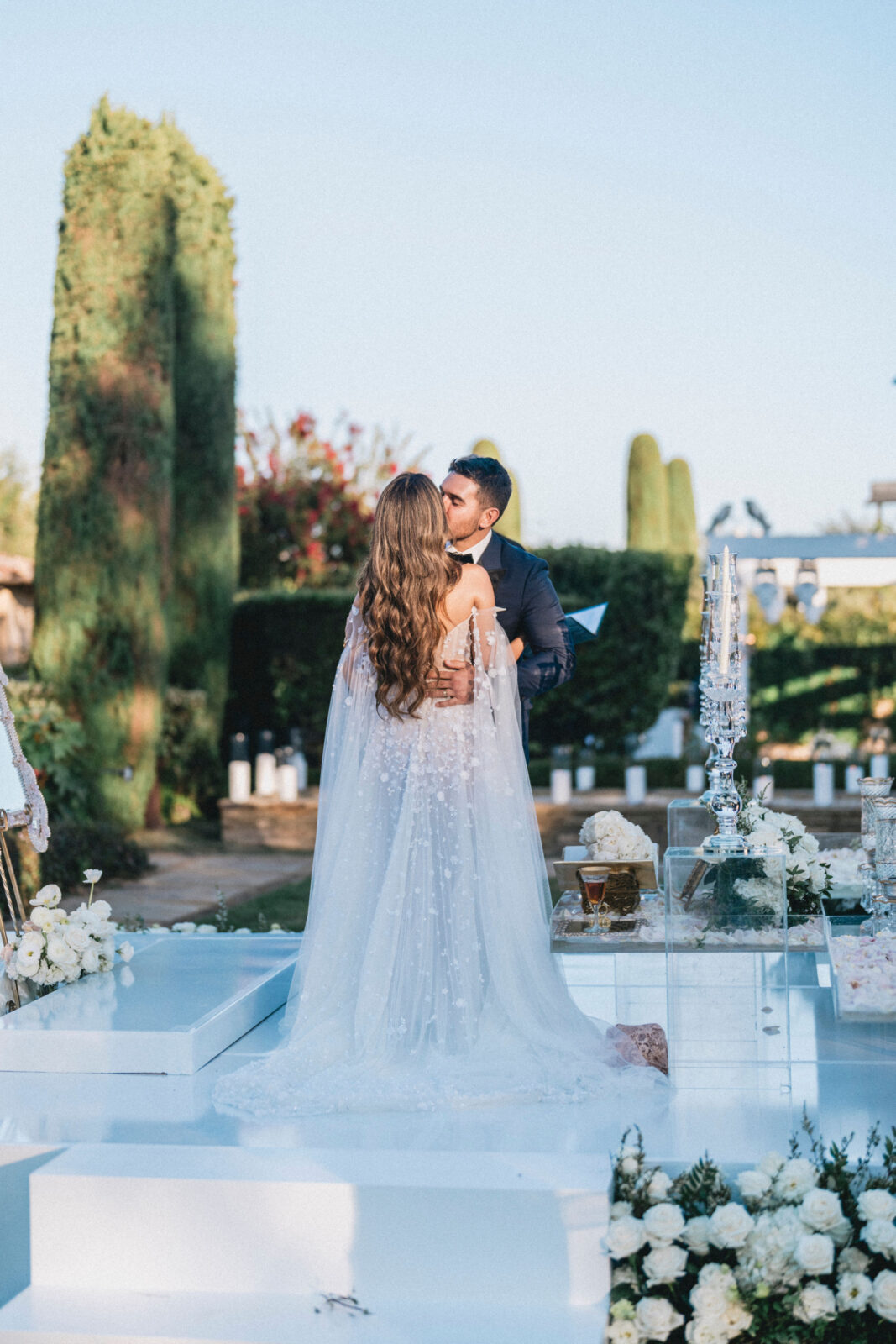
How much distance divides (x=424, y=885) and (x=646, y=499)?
15.9 metres

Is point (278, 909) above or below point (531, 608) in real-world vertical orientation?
below

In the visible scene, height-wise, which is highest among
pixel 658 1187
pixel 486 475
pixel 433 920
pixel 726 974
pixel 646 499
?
pixel 646 499

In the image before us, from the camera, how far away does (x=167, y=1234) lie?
2709 mm

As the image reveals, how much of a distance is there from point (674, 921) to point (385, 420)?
526 inches

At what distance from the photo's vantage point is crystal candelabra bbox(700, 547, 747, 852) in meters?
3.78

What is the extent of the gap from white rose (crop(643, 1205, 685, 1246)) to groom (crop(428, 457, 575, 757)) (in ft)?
6.48

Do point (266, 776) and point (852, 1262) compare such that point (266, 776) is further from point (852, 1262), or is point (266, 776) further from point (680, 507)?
point (680, 507)

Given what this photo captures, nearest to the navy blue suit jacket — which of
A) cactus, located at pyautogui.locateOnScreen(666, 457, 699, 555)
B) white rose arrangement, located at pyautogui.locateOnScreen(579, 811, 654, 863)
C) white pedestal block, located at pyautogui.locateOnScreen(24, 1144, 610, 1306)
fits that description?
white rose arrangement, located at pyautogui.locateOnScreen(579, 811, 654, 863)

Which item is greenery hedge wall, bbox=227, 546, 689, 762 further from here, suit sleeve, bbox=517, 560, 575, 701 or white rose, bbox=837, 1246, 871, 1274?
white rose, bbox=837, 1246, 871, 1274

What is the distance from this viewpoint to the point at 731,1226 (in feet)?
7.89

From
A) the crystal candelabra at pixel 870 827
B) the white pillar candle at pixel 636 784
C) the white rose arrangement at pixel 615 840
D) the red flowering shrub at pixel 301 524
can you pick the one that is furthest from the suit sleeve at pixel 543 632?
the red flowering shrub at pixel 301 524

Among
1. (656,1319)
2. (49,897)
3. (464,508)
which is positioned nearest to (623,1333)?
(656,1319)

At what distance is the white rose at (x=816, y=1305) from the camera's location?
2.35 m

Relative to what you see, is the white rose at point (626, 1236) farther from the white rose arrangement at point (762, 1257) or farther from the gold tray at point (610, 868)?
the gold tray at point (610, 868)
